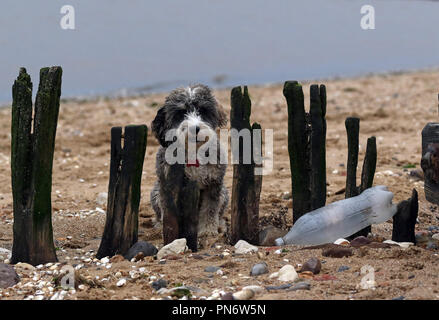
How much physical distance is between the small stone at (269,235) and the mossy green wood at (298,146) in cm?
30

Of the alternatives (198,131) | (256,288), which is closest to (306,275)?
(256,288)

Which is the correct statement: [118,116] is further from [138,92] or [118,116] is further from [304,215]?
[304,215]

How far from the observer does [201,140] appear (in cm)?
775

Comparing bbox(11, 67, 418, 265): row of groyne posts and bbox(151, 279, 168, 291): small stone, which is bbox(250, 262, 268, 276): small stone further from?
bbox(11, 67, 418, 265): row of groyne posts

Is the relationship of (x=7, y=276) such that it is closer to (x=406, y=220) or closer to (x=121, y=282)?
(x=121, y=282)

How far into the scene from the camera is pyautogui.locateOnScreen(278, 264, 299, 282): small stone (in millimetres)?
5945

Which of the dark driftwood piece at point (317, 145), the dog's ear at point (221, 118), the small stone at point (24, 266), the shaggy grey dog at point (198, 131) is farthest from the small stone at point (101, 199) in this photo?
the dark driftwood piece at point (317, 145)

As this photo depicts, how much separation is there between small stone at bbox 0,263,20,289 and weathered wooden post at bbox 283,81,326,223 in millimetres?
2840

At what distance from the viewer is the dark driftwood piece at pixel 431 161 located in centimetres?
673

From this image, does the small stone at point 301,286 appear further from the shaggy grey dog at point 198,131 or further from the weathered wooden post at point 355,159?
the shaggy grey dog at point 198,131

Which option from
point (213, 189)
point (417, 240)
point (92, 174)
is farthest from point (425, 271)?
point (92, 174)

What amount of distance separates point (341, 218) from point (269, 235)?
76 centimetres

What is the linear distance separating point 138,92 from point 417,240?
2174 centimetres

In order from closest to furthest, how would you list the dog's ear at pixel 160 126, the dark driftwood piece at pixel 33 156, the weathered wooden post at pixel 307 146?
the dark driftwood piece at pixel 33 156
the weathered wooden post at pixel 307 146
the dog's ear at pixel 160 126
